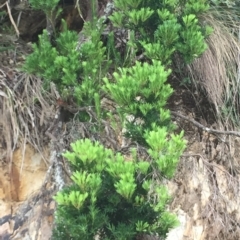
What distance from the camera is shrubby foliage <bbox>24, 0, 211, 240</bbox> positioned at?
4.08ft

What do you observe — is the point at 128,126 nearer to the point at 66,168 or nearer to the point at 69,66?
the point at 69,66

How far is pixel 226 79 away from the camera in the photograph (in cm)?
228

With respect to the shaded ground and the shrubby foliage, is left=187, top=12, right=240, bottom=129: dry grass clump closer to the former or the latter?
the shaded ground

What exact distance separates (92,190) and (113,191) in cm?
9

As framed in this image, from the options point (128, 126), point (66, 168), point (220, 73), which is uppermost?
point (128, 126)

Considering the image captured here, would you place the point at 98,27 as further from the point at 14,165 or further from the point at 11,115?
the point at 14,165

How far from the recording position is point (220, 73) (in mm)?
2268

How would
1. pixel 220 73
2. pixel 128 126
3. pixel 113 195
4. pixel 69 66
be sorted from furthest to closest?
pixel 220 73 → pixel 69 66 → pixel 128 126 → pixel 113 195

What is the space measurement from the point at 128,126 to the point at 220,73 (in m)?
0.94

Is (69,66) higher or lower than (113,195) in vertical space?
higher

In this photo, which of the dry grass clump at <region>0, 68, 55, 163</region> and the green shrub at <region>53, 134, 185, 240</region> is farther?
the dry grass clump at <region>0, 68, 55, 163</region>

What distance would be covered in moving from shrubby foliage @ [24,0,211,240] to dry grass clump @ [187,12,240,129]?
363 millimetres

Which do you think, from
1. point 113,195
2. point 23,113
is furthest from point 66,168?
point 113,195

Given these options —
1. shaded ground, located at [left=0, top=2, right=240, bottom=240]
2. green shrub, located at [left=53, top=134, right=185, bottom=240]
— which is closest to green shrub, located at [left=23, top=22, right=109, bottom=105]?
shaded ground, located at [left=0, top=2, right=240, bottom=240]
